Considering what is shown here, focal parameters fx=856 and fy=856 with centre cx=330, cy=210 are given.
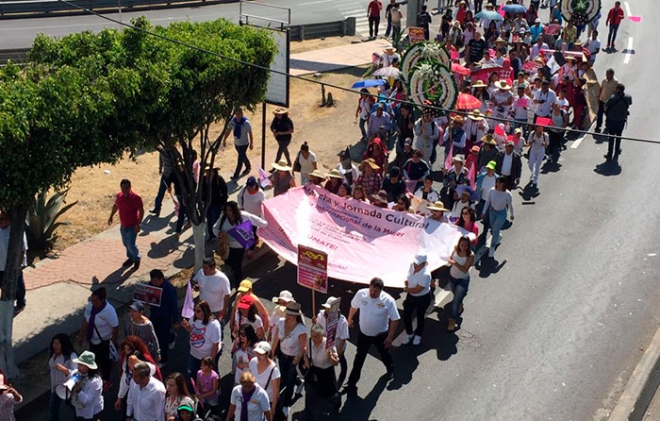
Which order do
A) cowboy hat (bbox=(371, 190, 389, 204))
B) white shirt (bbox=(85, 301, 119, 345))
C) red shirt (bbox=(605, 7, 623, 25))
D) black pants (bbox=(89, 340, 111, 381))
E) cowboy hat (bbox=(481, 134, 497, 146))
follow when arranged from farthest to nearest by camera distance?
red shirt (bbox=(605, 7, 623, 25)) < cowboy hat (bbox=(481, 134, 497, 146)) < cowboy hat (bbox=(371, 190, 389, 204)) < black pants (bbox=(89, 340, 111, 381)) < white shirt (bbox=(85, 301, 119, 345))

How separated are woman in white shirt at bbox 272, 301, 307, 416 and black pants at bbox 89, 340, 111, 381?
2093 mm

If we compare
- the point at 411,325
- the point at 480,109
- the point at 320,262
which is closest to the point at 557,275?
the point at 411,325

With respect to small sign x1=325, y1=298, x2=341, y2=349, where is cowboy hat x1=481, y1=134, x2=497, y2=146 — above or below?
above

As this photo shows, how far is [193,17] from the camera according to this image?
3550cm

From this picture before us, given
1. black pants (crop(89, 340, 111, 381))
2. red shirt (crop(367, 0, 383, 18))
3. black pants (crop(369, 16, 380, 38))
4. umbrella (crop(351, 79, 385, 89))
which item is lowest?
black pants (crop(89, 340, 111, 381))

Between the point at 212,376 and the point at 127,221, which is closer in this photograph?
the point at 212,376

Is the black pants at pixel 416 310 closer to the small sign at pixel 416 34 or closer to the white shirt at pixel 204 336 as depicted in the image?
the white shirt at pixel 204 336

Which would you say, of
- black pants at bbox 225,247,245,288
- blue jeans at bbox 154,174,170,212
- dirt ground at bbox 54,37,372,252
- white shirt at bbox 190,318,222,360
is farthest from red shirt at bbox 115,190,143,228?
white shirt at bbox 190,318,222,360

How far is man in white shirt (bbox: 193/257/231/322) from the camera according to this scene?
1100cm

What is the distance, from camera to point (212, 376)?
959 cm

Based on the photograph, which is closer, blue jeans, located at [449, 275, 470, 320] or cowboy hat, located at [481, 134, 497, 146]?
blue jeans, located at [449, 275, 470, 320]

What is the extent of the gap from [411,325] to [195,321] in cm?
326

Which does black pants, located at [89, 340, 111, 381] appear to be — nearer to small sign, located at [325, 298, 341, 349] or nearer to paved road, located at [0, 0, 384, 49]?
small sign, located at [325, 298, 341, 349]

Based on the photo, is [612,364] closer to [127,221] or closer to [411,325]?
[411,325]
